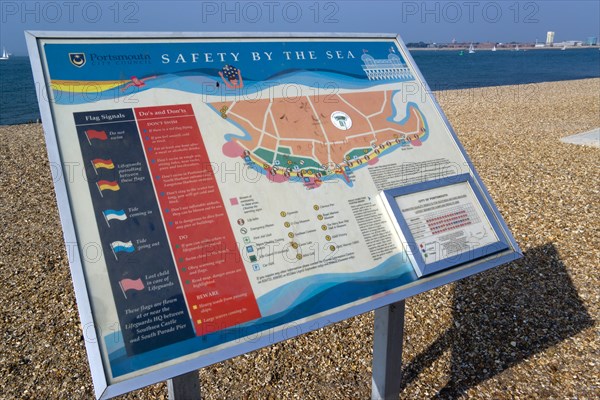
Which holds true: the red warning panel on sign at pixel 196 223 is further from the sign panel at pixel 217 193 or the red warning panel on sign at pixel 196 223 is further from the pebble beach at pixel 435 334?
the pebble beach at pixel 435 334

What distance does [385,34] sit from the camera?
9.00 feet

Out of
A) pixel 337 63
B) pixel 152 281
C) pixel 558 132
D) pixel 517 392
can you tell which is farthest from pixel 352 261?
pixel 558 132

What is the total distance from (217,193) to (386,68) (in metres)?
1.29

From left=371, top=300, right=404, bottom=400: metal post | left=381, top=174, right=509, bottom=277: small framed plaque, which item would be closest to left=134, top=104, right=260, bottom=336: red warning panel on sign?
left=381, top=174, right=509, bottom=277: small framed plaque

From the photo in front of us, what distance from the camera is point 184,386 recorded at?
1.80 metres

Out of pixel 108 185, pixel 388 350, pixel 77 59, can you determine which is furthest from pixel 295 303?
pixel 77 59

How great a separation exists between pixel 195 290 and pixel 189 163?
48 centimetres

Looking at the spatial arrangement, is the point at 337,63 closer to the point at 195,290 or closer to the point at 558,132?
the point at 195,290

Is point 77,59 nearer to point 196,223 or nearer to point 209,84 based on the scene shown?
point 209,84

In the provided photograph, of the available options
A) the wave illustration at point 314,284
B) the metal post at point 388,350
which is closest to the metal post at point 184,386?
the wave illustration at point 314,284

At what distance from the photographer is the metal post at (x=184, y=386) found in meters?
1.79

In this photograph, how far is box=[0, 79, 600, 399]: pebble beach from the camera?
306cm

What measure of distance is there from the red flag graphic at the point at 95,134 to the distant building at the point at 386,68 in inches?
53.7

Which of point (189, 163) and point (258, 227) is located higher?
point (189, 163)
